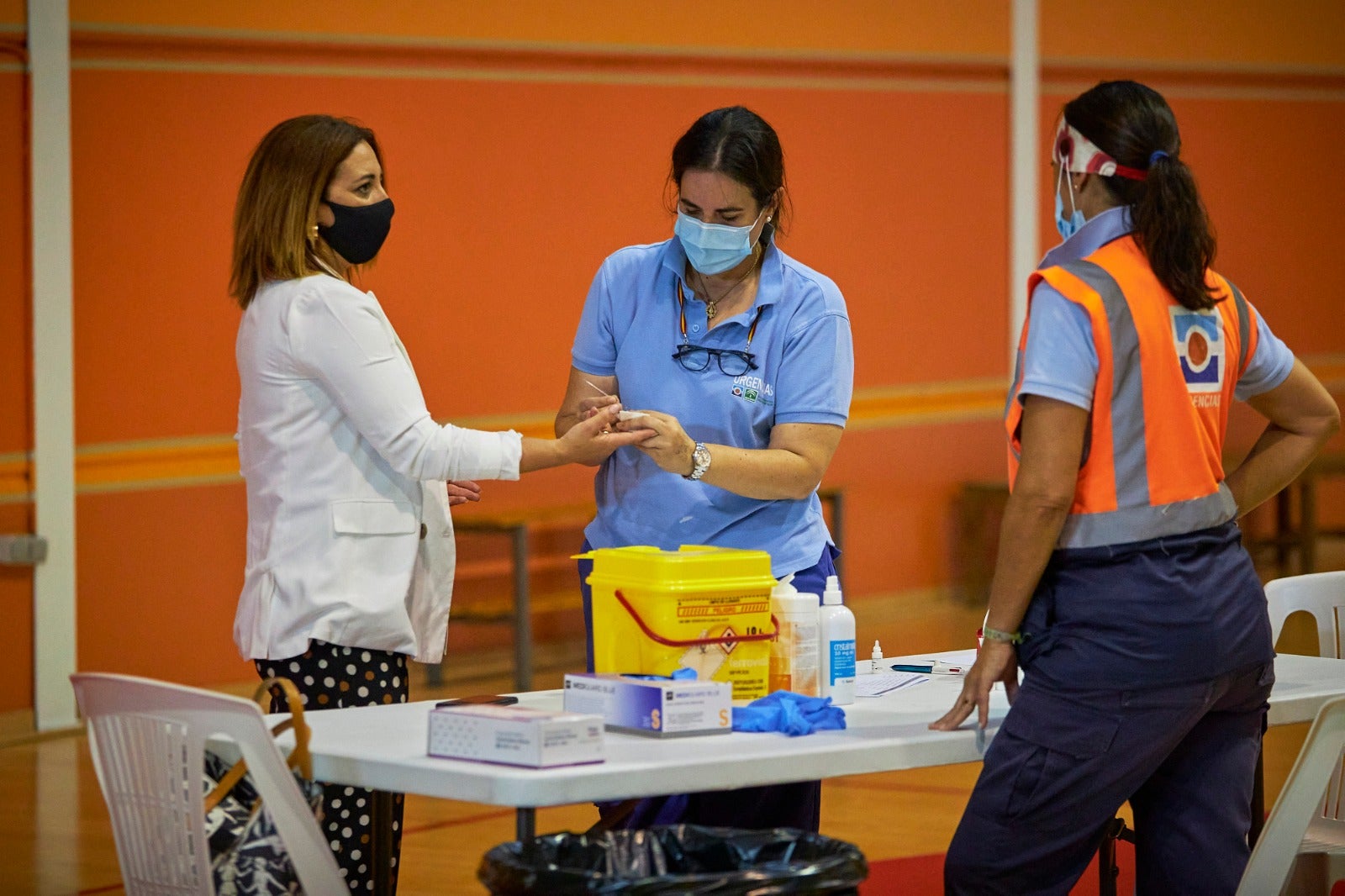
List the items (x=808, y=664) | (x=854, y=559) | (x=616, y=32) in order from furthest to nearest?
1. (x=854, y=559)
2. (x=616, y=32)
3. (x=808, y=664)

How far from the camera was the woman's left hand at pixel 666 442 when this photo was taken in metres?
2.67

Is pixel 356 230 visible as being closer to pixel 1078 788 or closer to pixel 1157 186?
pixel 1157 186

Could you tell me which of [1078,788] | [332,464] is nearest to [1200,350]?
[1078,788]

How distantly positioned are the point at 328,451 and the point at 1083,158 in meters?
1.23

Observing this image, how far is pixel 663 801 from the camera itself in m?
2.80

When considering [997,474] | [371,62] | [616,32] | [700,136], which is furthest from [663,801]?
[997,474]

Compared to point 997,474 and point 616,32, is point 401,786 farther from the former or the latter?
point 997,474

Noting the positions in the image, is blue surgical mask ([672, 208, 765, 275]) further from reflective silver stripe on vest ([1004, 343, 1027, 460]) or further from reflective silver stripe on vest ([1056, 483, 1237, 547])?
reflective silver stripe on vest ([1056, 483, 1237, 547])

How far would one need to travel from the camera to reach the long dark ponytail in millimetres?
2172

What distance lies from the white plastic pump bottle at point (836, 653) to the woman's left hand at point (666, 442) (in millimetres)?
341

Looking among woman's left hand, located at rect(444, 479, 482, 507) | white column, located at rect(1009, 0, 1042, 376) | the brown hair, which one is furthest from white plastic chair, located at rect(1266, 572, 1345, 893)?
white column, located at rect(1009, 0, 1042, 376)

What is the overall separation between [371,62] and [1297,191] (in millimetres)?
5226

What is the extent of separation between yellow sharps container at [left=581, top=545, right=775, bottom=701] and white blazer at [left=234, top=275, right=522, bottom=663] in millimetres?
349

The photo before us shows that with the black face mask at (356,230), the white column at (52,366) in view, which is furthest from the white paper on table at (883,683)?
the white column at (52,366)
